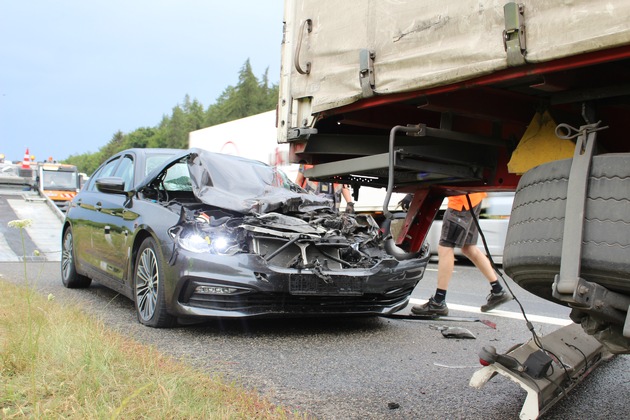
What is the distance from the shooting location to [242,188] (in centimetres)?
558

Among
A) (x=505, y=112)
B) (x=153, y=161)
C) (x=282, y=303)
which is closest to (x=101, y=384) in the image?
(x=282, y=303)

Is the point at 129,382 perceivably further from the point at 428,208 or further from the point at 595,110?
the point at 595,110

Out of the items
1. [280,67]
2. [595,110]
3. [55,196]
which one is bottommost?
[55,196]

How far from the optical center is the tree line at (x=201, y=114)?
79.5 meters

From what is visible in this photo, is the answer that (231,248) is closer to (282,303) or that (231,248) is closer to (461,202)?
(282,303)

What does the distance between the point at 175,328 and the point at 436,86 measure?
312 centimetres

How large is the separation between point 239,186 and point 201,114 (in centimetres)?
10309

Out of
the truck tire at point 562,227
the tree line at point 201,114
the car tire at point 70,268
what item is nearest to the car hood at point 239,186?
the car tire at point 70,268

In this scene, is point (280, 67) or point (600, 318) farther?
point (280, 67)

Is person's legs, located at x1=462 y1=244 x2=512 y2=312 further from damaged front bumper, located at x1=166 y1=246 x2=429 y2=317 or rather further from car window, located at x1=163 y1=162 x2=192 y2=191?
car window, located at x1=163 y1=162 x2=192 y2=191

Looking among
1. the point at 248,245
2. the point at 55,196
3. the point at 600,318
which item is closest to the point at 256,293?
the point at 248,245

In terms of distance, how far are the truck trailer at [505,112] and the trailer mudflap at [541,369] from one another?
20.5 inches

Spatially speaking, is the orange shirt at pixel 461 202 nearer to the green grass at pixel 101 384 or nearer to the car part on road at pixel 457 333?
the car part on road at pixel 457 333

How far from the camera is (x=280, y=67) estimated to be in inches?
136
